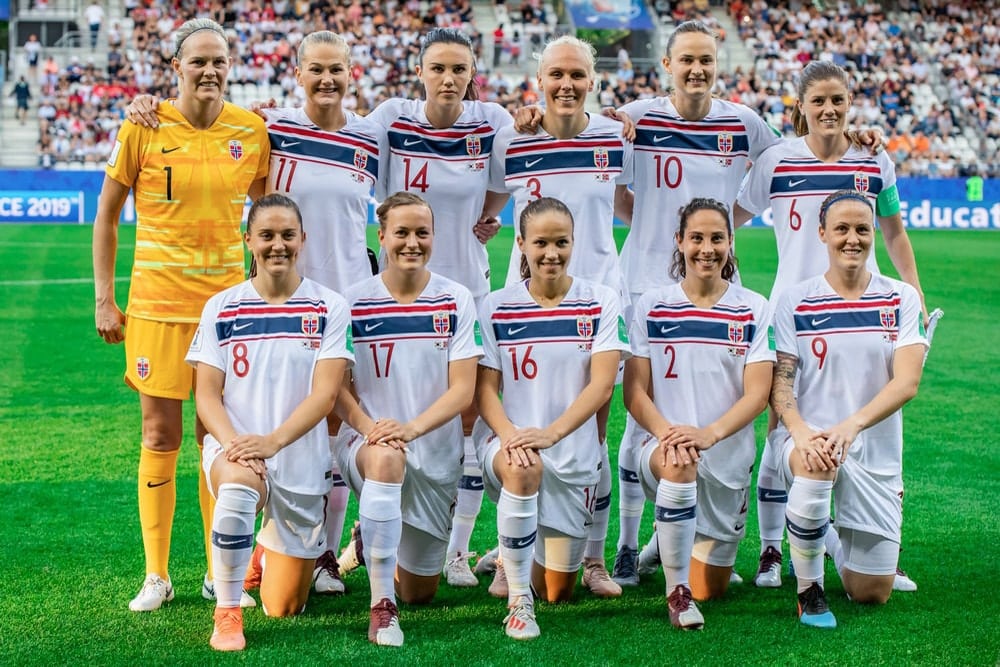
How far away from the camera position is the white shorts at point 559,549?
457cm

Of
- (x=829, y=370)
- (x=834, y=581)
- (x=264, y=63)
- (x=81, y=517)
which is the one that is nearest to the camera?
(x=829, y=370)

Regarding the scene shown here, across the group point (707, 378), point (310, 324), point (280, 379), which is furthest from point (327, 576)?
point (707, 378)

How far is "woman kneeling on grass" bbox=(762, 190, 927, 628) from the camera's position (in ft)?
14.8

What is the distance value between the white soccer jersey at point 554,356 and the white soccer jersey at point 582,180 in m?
0.41

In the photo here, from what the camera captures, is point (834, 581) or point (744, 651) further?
point (834, 581)

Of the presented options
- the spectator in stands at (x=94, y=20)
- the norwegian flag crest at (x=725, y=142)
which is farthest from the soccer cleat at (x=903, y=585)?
the spectator in stands at (x=94, y=20)

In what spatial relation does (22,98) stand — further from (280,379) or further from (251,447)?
(251,447)

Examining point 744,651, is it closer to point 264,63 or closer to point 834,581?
point 834,581

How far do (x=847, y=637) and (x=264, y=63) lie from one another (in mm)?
27099

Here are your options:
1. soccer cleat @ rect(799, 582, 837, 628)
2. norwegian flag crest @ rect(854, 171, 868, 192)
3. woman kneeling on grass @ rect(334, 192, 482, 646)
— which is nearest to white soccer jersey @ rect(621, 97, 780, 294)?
norwegian flag crest @ rect(854, 171, 868, 192)

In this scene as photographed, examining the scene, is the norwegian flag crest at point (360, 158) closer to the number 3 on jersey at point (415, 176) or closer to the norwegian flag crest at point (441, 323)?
the number 3 on jersey at point (415, 176)

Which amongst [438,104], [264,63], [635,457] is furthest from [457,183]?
[264,63]

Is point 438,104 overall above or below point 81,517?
above

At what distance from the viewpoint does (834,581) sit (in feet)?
16.3
